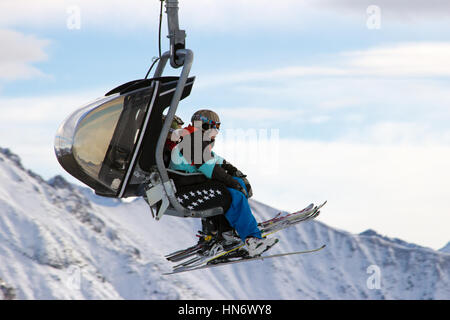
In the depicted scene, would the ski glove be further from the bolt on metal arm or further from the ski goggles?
the bolt on metal arm

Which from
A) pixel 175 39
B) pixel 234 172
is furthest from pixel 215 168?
pixel 175 39

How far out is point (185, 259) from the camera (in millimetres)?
14492

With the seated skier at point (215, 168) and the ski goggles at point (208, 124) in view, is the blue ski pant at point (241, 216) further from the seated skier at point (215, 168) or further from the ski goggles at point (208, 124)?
the ski goggles at point (208, 124)

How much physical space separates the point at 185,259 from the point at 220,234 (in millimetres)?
937

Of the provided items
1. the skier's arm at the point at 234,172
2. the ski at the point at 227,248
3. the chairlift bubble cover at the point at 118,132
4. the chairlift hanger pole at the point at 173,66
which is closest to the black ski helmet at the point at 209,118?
the chairlift bubble cover at the point at 118,132

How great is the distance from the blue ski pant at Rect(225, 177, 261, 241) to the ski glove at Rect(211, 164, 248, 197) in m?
0.08

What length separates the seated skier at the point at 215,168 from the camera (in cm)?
1273

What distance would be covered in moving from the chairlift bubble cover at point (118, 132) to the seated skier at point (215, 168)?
55 cm

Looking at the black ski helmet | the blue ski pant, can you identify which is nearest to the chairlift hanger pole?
the black ski helmet

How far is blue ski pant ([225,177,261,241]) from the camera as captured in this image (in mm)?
13367

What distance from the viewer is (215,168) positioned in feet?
43.3
